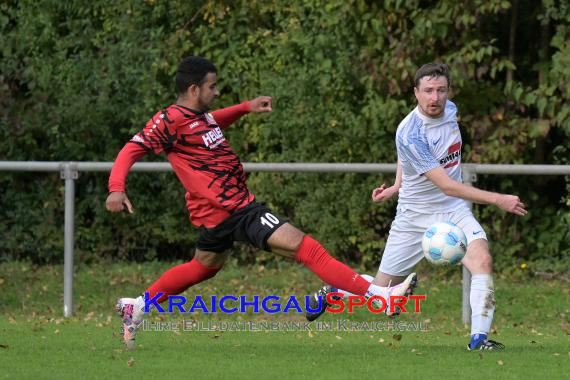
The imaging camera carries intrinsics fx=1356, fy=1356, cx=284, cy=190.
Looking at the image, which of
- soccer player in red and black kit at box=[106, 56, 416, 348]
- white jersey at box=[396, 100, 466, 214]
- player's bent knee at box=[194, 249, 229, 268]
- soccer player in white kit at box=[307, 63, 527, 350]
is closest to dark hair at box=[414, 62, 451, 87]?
soccer player in white kit at box=[307, 63, 527, 350]

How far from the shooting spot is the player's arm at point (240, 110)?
9.49 m

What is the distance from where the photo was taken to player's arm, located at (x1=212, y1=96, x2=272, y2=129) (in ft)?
31.1

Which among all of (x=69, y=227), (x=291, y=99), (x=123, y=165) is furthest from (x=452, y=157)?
(x=291, y=99)

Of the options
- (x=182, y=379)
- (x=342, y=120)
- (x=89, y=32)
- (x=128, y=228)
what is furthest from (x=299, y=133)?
(x=182, y=379)

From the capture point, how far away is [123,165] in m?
8.73

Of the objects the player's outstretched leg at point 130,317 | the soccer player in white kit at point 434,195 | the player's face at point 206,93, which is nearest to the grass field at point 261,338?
the player's outstretched leg at point 130,317

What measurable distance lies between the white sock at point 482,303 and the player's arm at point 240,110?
1922 mm

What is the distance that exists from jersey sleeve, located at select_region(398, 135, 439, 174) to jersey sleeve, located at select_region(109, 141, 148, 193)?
1741 mm

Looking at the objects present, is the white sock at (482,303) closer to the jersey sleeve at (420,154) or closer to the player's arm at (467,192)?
the player's arm at (467,192)

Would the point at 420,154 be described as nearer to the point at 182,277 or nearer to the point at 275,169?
the point at 182,277

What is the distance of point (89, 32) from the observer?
1744 centimetres

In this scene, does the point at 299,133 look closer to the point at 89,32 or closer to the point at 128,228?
the point at 128,228

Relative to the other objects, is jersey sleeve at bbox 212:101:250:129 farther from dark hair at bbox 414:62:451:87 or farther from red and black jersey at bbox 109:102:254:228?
dark hair at bbox 414:62:451:87

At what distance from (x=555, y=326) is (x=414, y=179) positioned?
9.97 feet
